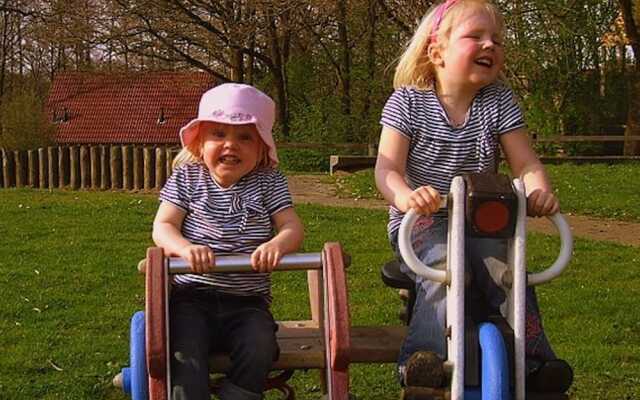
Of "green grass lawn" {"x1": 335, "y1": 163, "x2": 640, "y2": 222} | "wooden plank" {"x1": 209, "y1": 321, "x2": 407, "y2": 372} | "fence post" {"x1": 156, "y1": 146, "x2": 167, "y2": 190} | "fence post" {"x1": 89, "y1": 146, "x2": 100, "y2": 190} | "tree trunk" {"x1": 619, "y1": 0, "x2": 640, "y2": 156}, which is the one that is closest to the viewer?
"wooden plank" {"x1": 209, "y1": 321, "x2": 407, "y2": 372}

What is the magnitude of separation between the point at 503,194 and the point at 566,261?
0.98ft

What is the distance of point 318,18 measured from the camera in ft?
80.2

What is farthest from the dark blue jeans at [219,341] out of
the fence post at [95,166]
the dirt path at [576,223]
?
the fence post at [95,166]

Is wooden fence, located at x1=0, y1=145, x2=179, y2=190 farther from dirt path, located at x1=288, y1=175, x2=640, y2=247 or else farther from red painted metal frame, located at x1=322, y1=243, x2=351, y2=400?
red painted metal frame, located at x1=322, y1=243, x2=351, y2=400

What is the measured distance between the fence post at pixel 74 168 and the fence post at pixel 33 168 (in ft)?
2.47

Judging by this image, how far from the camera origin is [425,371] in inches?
115

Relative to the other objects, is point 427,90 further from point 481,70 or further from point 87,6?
point 87,6

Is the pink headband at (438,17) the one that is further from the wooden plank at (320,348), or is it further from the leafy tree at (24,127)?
the leafy tree at (24,127)

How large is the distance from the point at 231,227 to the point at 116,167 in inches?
561

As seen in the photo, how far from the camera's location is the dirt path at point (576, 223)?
1033 cm

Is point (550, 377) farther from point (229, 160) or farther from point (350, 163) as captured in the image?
point (350, 163)

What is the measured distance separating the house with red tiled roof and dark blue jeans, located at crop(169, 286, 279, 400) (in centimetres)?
2654

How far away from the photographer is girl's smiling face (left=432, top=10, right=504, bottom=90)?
11.1 ft

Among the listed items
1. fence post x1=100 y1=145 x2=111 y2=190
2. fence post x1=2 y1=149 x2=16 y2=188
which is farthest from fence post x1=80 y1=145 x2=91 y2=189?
fence post x1=2 y1=149 x2=16 y2=188
